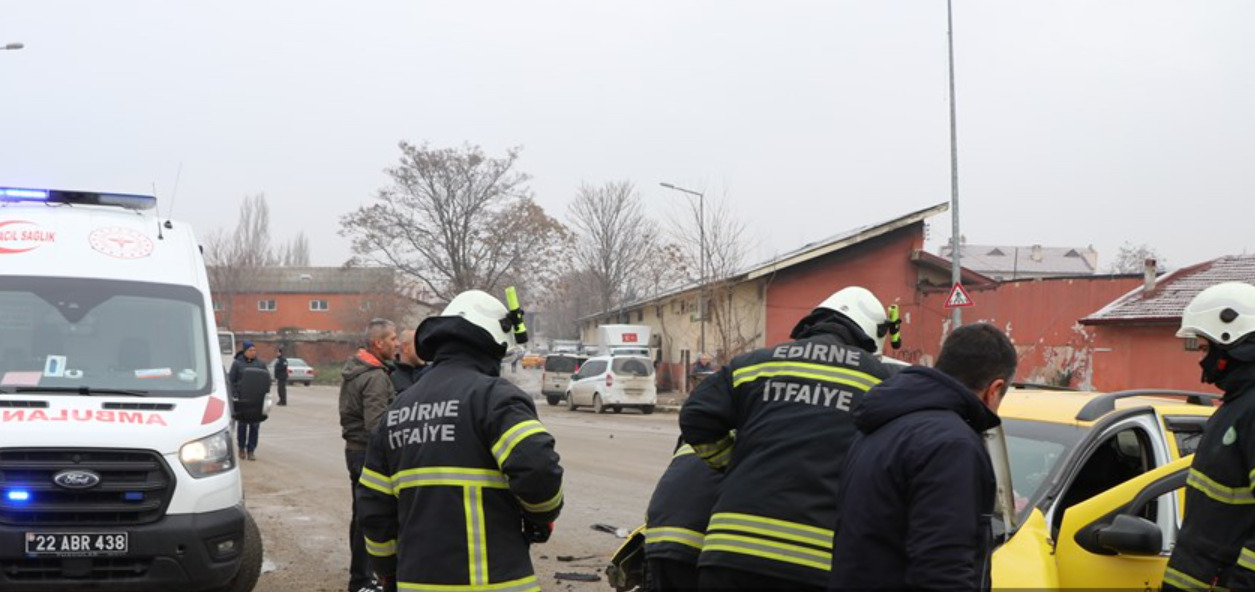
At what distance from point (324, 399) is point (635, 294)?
29.4 meters

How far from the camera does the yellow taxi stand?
176 inches

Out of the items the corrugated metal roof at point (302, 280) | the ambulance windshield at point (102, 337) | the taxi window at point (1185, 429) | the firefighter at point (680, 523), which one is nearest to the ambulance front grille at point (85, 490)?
the ambulance windshield at point (102, 337)

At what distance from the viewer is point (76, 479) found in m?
6.61

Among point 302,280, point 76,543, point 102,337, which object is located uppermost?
point 302,280

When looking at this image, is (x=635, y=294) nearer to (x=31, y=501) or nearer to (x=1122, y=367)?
(x=1122, y=367)

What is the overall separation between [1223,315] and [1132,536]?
3.00 ft

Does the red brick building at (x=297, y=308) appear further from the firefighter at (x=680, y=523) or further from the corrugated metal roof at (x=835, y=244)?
the firefighter at (x=680, y=523)

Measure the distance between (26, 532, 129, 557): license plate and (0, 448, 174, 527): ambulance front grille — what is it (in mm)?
83

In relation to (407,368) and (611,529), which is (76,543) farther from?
(611,529)

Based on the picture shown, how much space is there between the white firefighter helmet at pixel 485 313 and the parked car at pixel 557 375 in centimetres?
→ 3196

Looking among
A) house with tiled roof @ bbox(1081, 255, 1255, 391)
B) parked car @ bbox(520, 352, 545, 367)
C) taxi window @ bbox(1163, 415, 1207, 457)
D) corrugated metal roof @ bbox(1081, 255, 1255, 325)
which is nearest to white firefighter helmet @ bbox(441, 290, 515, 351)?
taxi window @ bbox(1163, 415, 1207, 457)

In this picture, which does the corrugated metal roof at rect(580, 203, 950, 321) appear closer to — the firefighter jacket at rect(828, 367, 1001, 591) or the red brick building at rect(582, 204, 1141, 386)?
the red brick building at rect(582, 204, 1141, 386)

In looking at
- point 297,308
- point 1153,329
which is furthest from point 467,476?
point 297,308

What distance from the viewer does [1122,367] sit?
2491 cm
